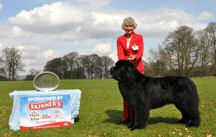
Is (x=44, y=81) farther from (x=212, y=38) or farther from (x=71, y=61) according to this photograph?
(x=71, y=61)

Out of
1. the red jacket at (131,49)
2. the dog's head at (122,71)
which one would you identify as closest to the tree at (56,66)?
the red jacket at (131,49)

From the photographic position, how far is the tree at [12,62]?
51.3 m

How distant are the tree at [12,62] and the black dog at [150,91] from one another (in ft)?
175

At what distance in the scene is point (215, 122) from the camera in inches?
216

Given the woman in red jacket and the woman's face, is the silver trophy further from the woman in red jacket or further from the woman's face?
the woman's face

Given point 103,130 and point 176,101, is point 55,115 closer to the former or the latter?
point 103,130

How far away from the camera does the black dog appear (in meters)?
4.61

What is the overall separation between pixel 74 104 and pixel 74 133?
39.0 inches

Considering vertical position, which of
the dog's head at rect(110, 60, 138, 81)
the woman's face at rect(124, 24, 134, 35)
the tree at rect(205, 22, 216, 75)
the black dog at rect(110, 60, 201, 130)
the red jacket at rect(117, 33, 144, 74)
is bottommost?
the black dog at rect(110, 60, 201, 130)

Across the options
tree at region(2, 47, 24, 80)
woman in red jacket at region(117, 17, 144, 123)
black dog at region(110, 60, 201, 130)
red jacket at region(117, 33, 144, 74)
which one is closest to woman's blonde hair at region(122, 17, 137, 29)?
woman in red jacket at region(117, 17, 144, 123)

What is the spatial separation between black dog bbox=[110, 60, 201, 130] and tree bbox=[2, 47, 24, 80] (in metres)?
53.5

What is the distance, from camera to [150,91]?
→ 4680 millimetres

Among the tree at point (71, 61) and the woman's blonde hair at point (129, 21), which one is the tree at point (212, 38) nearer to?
the woman's blonde hair at point (129, 21)

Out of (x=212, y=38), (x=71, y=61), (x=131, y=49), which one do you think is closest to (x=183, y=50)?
(x=212, y=38)
